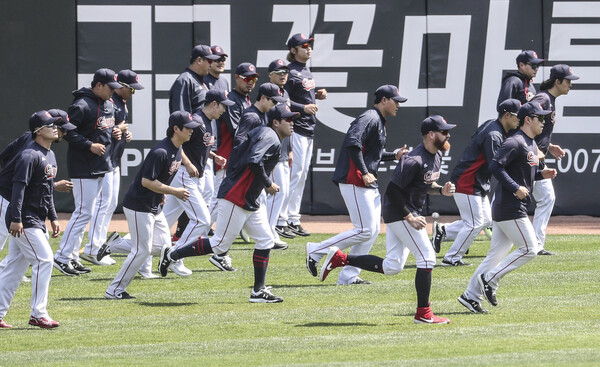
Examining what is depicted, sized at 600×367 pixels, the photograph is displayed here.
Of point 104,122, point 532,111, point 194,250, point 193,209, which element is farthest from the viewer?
point 104,122

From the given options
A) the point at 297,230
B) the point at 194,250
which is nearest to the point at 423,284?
the point at 194,250

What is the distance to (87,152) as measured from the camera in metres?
11.8

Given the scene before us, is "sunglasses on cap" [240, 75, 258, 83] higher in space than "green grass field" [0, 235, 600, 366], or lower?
higher

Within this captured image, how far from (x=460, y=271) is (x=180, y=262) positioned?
2996 millimetres

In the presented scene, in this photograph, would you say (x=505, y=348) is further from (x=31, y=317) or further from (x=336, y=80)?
(x=336, y=80)

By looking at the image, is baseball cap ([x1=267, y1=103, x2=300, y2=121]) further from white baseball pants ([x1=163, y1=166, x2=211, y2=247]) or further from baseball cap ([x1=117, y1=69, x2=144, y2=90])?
baseball cap ([x1=117, y1=69, x2=144, y2=90])

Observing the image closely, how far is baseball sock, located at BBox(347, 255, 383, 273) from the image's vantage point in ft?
32.0

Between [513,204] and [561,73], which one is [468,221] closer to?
[561,73]

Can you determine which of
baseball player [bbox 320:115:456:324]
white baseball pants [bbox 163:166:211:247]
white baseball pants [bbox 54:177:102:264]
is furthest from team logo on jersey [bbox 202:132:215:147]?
baseball player [bbox 320:115:456:324]

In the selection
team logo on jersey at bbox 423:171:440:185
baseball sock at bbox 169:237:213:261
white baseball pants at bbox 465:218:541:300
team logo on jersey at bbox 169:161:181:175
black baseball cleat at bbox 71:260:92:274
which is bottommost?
black baseball cleat at bbox 71:260:92:274

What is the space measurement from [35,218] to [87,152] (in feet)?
9.98

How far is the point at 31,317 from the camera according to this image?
29.3 feet

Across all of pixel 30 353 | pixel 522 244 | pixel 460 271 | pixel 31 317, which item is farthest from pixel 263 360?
pixel 460 271

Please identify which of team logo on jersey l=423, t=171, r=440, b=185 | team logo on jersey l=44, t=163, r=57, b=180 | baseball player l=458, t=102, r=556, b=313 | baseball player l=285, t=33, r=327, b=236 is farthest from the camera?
baseball player l=285, t=33, r=327, b=236
